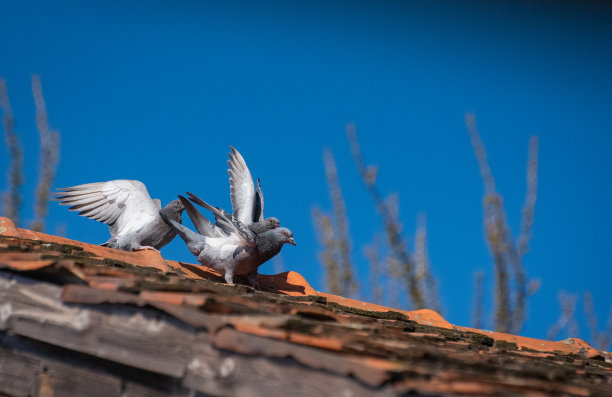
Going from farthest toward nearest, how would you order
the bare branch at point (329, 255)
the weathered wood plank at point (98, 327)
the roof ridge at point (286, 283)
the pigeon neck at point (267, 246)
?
the bare branch at point (329, 255) → the pigeon neck at point (267, 246) → the roof ridge at point (286, 283) → the weathered wood plank at point (98, 327)

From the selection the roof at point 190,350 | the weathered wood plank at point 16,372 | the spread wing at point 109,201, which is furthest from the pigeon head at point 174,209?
the weathered wood plank at point 16,372

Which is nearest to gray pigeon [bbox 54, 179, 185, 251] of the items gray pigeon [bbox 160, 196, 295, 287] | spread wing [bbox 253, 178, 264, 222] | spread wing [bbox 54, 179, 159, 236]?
spread wing [bbox 54, 179, 159, 236]

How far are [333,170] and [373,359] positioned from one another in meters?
11.1

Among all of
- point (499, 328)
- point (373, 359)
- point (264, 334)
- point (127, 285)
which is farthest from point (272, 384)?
point (499, 328)

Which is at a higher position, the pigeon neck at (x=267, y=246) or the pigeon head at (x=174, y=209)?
the pigeon head at (x=174, y=209)

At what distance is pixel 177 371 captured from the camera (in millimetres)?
1971

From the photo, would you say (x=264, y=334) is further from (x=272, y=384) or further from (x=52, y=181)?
(x=52, y=181)

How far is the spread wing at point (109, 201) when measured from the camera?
6461 millimetres

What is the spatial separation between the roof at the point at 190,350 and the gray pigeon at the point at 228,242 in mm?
2861

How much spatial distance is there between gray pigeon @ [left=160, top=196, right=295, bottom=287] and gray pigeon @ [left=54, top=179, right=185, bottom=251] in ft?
0.94

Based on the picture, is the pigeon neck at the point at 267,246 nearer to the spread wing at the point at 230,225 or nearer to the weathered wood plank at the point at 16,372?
Result: the spread wing at the point at 230,225

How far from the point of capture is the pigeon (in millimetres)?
6164

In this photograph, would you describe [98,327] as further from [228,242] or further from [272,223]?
[272,223]

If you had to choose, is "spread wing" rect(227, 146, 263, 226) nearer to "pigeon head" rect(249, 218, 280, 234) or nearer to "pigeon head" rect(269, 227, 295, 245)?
"pigeon head" rect(249, 218, 280, 234)
